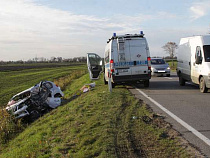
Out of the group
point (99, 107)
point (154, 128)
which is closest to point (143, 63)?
point (99, 107)

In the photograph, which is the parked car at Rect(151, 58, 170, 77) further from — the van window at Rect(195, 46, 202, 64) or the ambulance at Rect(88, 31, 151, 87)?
the van window at Rect(195, 46, 202, 64)

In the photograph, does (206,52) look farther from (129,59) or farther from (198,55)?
(129,59)

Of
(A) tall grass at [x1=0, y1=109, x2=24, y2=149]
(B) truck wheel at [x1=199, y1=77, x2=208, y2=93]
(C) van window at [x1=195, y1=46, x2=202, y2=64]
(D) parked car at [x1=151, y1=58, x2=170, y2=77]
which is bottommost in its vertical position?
(A) tall grass at [x1=0, y1=109, x2=24, y2=149]

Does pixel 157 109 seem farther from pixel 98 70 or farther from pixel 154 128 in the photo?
pixel 98 70

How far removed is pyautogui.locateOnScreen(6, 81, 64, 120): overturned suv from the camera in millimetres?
12406

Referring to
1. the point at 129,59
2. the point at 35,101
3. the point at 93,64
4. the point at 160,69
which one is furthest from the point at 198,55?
the point at 160,69

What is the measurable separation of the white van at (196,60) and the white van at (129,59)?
210 centimetres

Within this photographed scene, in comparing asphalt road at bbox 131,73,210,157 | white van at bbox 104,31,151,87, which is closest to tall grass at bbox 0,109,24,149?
white van at bbox 104,31,151,87

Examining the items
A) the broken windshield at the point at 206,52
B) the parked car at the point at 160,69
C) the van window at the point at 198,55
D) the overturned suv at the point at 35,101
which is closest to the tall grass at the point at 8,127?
the overturned suv at the point at 35,101

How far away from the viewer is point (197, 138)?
17.6ft

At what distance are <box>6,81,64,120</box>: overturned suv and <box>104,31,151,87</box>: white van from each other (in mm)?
3293

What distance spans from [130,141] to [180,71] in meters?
11.1

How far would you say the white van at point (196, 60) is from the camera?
11.7 meters

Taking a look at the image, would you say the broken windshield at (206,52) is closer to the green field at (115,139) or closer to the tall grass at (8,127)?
the green field at (115,139)
